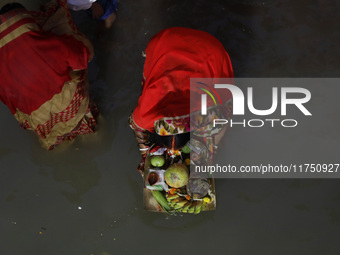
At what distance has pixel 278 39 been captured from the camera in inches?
92.7

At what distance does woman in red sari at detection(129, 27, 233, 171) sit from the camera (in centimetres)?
145

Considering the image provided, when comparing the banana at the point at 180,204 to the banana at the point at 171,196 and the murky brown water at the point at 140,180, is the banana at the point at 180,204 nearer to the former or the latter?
the banana at the point at 171,196

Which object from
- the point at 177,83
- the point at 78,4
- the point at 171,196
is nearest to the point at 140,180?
the point at 171,196

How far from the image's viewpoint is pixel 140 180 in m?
2.25

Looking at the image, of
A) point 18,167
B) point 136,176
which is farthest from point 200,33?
point 18,167

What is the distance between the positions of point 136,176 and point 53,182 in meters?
0.65

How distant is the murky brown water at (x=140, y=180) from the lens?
2180mm

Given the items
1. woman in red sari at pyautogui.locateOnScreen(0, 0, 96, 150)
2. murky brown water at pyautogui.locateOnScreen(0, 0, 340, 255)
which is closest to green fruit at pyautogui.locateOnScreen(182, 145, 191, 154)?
murky brown water at pyautogui.locateOnScreen(0, 0, 340, 255)

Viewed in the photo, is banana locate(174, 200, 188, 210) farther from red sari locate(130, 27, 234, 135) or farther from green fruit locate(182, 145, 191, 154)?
red sari locate(130, 27, 234, 135)

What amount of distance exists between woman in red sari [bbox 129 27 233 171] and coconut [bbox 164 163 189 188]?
257 mm

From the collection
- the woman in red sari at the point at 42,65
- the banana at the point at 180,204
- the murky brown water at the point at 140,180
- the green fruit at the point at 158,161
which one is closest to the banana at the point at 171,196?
the banana at the point at 180,204

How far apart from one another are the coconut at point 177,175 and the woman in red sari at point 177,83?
26cm

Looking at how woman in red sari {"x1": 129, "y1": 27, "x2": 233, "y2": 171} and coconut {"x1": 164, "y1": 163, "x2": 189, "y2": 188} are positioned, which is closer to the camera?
woman in red sari {"x1": 129, "y1": 27, "x2": 233, "y2": 171}

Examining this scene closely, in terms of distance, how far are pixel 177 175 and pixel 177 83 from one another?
572 millimetres
